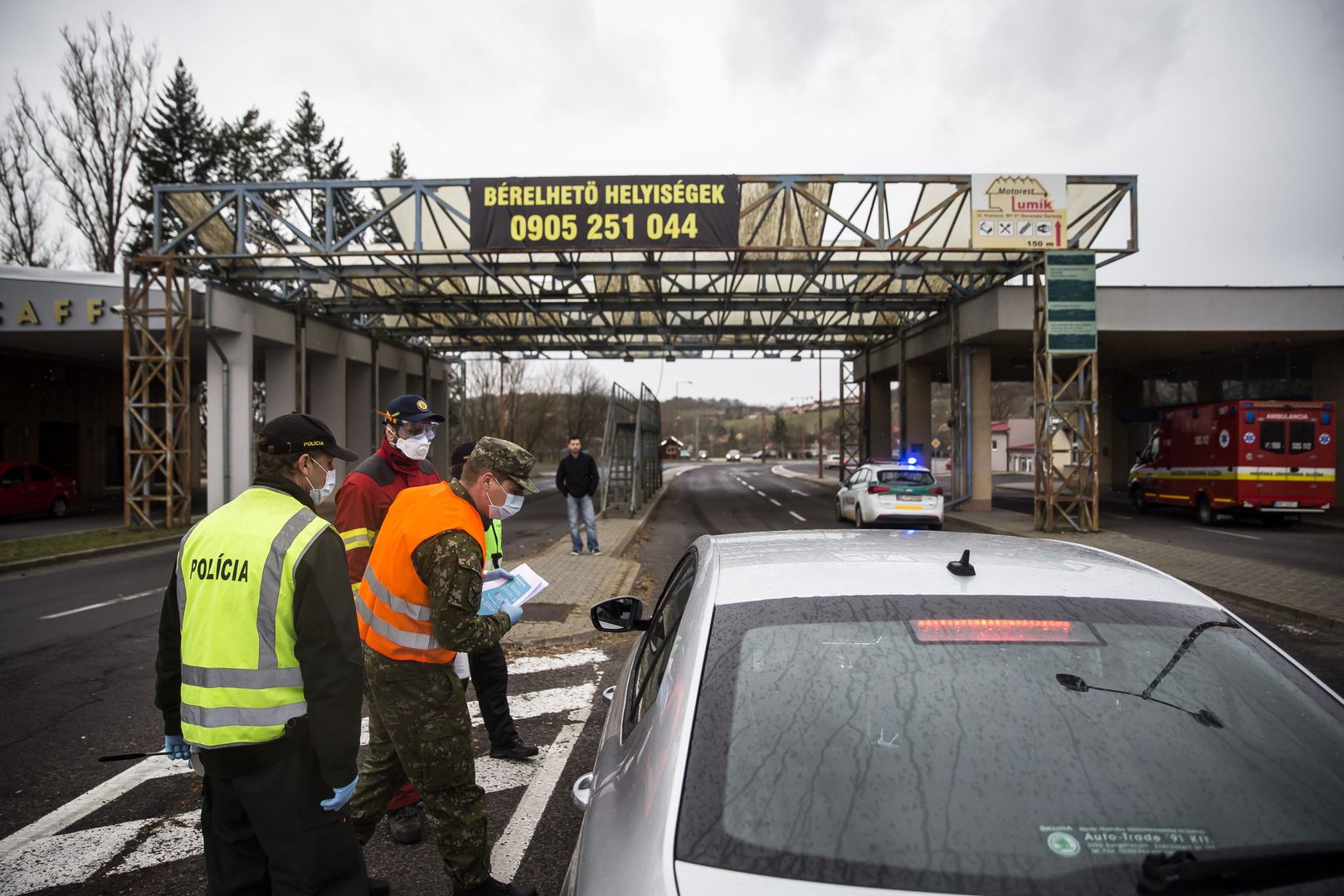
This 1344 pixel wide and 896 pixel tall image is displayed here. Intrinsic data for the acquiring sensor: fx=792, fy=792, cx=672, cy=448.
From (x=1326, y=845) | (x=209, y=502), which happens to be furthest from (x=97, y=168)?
(x=1326, y=845)

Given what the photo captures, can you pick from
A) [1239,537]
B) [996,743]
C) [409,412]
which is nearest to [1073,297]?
[1239,537]

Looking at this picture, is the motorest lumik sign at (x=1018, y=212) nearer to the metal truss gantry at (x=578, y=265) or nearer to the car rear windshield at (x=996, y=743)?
the metal truss gantry at (x=578, y=265)

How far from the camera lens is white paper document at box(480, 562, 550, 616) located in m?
3.22

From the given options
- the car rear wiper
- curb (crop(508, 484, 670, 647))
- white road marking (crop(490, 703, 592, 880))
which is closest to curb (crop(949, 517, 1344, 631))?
curb (crop(508, 484, 670, 647))

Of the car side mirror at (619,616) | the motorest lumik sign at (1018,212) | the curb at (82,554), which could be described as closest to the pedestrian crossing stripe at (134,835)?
the car side mirror at (619,616)

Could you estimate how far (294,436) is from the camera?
8.45ft

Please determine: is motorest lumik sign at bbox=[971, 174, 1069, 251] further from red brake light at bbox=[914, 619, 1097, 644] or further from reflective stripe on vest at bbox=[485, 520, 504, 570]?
red brake light at bbox=[914, 619, 1097, 644]

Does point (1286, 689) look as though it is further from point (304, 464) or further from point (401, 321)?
point (401, 321)

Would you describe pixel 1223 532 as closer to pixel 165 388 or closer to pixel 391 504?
pixel 391 504

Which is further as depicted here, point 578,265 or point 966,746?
point 578,265

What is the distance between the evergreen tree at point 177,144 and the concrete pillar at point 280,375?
18233 mm

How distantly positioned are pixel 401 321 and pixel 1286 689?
29.0m

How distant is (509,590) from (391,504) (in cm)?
116

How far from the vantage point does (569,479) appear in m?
12.7
